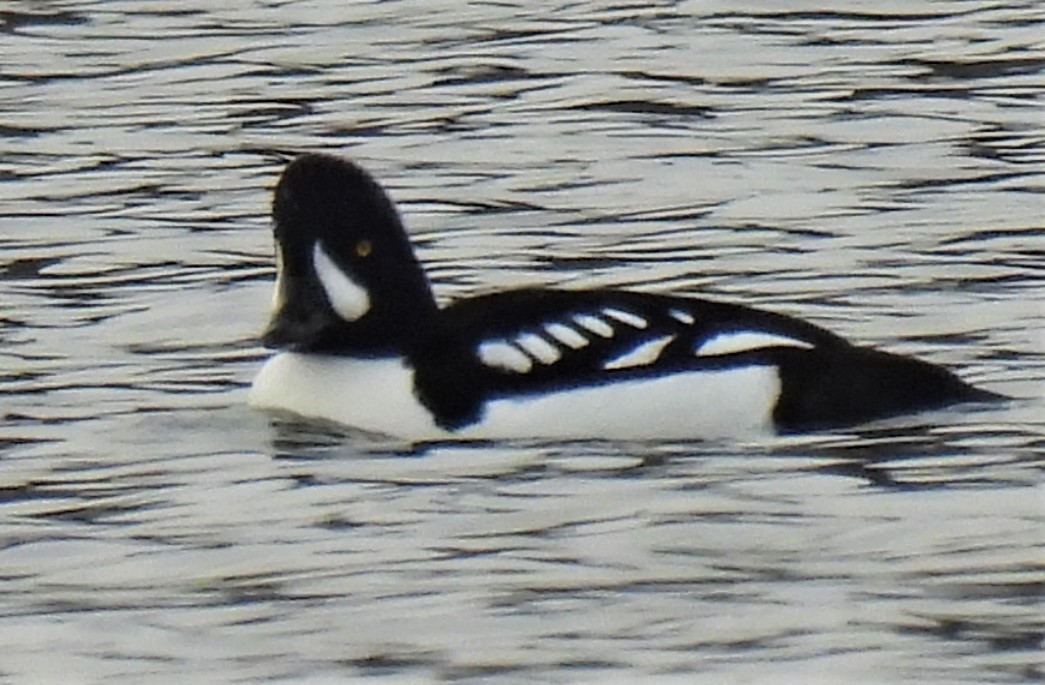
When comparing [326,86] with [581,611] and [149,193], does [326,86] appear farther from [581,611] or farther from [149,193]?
[581,611]

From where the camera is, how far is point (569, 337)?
1058 centimetres

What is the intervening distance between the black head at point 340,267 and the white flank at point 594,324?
556mm

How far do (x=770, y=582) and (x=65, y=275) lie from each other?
4.62 meters

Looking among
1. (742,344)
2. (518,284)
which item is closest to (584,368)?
(742,344)

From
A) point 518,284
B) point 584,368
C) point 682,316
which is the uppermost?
point 682,316

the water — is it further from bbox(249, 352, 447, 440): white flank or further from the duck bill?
the duck bill

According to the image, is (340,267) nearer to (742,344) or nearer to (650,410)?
(650,410)

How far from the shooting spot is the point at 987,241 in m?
13.0

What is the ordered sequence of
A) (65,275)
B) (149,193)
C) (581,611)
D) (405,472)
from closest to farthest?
1. (581,611)
2. (405,472)
3. (65,275)
4. (149,193)

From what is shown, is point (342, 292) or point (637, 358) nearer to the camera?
point (637, 358)

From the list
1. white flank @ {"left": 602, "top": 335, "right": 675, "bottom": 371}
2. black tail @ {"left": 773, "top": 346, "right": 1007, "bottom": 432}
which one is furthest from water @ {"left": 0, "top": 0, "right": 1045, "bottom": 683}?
white flank @ {"left": 602, "top": 335, "right": 675, "bottom": 371}

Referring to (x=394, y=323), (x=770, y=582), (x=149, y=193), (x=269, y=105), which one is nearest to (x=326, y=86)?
(x=269, y=105)

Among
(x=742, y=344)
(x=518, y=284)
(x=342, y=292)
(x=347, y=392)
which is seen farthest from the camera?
(x=518, y=284)

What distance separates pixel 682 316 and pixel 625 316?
19cm
